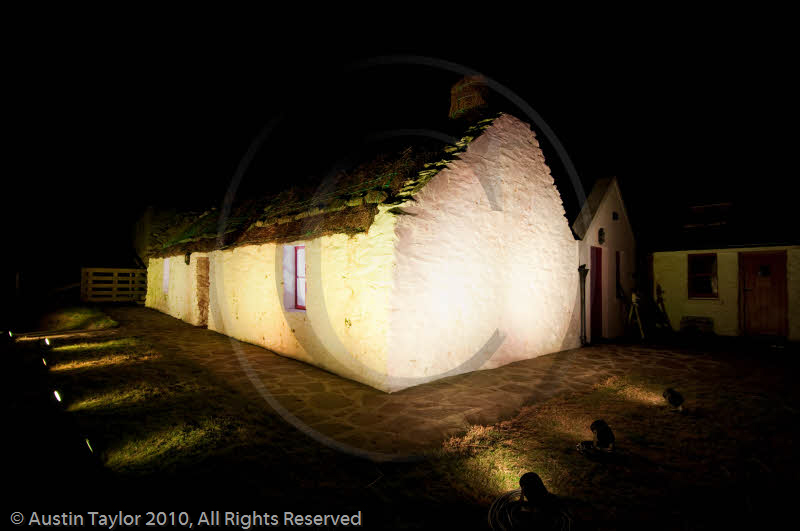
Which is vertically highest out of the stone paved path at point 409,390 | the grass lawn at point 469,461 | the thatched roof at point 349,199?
the thatched roof at point 349,199

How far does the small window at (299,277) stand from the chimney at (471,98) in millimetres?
4734

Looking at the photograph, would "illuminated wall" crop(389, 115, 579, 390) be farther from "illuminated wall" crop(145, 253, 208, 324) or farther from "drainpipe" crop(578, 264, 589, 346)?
"illuminated wall" crop(145, 253, 208, 324)

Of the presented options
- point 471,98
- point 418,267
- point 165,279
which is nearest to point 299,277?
point 418,267

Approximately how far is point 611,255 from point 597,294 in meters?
1.78

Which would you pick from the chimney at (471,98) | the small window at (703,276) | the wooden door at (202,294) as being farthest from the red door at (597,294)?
the wooden door at (202,294)

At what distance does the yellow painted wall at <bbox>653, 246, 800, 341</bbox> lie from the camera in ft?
33.9

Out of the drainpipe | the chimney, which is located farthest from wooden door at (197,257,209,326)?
the drainpipe

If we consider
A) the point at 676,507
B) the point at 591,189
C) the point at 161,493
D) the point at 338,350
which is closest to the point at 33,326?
the point at 338,350

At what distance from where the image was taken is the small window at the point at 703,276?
11.9 m

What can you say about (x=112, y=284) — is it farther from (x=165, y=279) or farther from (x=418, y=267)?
(x=418, y=267)

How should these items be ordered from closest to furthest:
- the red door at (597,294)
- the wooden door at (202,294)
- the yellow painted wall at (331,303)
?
the yellow painted wall at (331,303)
the red door at (597,294)
the wooden door at (202,294)

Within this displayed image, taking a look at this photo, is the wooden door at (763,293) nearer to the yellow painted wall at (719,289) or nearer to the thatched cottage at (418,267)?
the yellow painted wall at (719,289)

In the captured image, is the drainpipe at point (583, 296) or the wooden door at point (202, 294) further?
the wooden door at point (202, 294)

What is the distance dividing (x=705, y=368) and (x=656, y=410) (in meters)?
3.83
